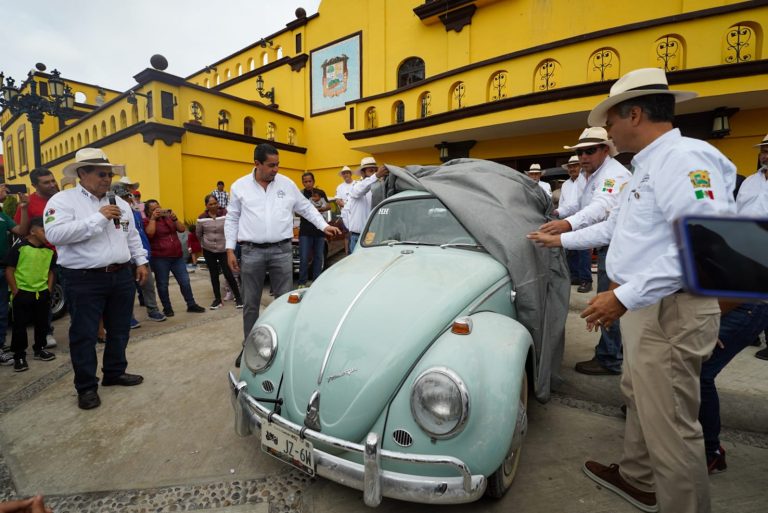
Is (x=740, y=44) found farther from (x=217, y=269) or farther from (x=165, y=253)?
(x=165, y=253)

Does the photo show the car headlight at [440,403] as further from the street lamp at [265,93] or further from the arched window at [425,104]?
the street lamp at [265,93]

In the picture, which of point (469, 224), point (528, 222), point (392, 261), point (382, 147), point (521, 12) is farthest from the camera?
point (382, 147)

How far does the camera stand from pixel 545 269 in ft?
10.2

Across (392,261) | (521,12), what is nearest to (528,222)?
(392,261)

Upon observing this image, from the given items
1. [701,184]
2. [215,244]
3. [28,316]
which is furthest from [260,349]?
[215,244]

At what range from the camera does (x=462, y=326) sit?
6.81 ft

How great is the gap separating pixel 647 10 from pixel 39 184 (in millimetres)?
13179

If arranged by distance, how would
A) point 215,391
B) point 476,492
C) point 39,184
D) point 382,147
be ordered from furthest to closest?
point 382,147 → point 39,184 → point 215,391 → point 476,492

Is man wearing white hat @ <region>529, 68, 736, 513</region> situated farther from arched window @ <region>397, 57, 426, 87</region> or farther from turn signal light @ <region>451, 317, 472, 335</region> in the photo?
arched window @ <region>397, 57, 426, 87</region>

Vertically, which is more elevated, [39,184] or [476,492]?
[39,184]

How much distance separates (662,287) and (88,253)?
3898 mm

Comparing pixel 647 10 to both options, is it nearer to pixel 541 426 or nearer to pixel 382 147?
pixel 382 147

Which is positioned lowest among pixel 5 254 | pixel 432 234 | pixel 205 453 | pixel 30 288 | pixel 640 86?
pixel 205 453

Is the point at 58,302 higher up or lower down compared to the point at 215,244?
lower down
